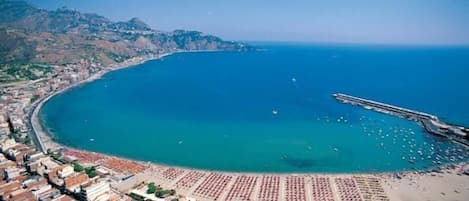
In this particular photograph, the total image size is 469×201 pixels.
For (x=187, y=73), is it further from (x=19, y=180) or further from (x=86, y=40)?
(x=19, y=180)

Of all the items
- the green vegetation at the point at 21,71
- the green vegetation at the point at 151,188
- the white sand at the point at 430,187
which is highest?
the green vegetation at the point at 21,71

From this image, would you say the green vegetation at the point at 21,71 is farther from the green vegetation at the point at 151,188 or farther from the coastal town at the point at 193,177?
the green vegetation at the point at 151,188

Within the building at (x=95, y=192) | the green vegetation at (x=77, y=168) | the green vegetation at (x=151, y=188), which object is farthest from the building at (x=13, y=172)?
the green vegetation at (x=151, y=188)

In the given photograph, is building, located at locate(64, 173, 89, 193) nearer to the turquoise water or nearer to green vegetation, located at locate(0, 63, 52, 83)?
the turquoise water

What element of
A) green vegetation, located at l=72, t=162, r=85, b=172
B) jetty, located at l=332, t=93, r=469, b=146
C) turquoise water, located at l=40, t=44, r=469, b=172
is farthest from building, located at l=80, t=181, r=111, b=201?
jetty, located at l=332, t=93, r=469, b=146

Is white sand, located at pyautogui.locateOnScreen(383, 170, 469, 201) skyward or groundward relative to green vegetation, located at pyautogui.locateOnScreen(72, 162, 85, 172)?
groundward

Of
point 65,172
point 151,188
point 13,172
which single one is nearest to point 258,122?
point 151,188
